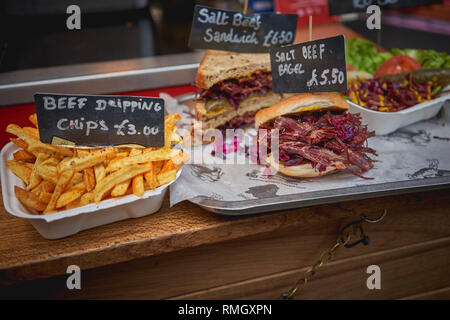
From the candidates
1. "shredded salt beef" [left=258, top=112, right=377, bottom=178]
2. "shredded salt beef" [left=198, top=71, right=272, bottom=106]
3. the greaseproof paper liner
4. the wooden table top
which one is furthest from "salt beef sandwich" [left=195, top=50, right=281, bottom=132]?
the wooden table top

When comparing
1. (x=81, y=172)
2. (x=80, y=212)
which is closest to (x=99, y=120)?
(x=81, y=172)

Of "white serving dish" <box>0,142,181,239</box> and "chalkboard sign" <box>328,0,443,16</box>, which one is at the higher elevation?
"chalkboard sign" <box>328,0,443,16</box>

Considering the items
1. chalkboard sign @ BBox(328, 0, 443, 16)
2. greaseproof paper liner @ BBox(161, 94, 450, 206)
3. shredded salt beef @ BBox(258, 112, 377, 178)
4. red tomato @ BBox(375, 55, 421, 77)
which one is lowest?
greaseproof paper liner @ BBox(161, 94, 450, 206)

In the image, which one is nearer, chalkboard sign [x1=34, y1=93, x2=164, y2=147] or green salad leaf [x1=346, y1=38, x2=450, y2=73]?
chalkboard sign [x1=34, y1=93, x2=164, y2=147]

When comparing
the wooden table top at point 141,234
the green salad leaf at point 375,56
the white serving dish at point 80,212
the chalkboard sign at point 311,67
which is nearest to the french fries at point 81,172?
the white serving dish at point 80,212

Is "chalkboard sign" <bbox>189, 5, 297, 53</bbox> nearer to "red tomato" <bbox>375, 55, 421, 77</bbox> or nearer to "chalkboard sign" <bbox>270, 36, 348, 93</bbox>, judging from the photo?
"chalkboard sign" <bbox>270, 36, 348, 93</bbox>

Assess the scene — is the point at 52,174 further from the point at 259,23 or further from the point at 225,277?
the point at 259,23

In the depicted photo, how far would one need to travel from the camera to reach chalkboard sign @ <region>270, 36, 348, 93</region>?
5.82 feet

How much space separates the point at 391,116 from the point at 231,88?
975 millimetres

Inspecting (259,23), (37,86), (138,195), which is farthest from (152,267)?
(259,23)

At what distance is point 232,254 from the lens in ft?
5.91

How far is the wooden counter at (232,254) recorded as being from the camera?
146 cm

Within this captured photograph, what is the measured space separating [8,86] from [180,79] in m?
1.03

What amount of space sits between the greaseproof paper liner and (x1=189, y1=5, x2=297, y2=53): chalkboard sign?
2.24ft
